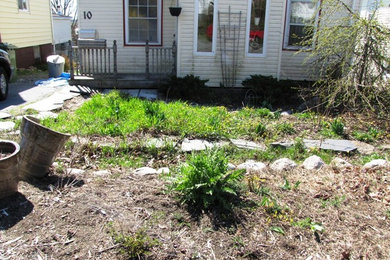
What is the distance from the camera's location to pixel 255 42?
9.41 m

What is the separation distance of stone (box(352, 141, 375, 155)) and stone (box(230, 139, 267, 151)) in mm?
1470

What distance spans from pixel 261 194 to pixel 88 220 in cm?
157

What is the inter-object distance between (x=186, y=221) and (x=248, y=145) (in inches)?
101

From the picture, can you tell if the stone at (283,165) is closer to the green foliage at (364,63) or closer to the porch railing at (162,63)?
the green foliage at (364,63)

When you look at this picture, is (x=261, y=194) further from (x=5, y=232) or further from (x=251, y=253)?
(x=5, y=232)

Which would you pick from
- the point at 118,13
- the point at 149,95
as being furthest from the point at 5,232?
the point at 118,13

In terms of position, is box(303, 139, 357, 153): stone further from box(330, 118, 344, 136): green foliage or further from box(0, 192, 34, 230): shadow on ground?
box(0, 192, 34, 230): shadow on ground

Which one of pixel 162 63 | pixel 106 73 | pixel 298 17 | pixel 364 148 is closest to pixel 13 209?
pixel 364 148

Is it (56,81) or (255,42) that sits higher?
(255,42)

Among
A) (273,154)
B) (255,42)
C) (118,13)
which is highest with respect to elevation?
(118,13)

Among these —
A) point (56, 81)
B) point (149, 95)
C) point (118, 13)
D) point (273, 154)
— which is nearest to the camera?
point (273, 154)

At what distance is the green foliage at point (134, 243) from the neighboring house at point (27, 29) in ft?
35.3

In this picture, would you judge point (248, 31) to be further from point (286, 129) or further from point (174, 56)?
point (286, 129)

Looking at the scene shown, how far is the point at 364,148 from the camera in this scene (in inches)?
214
